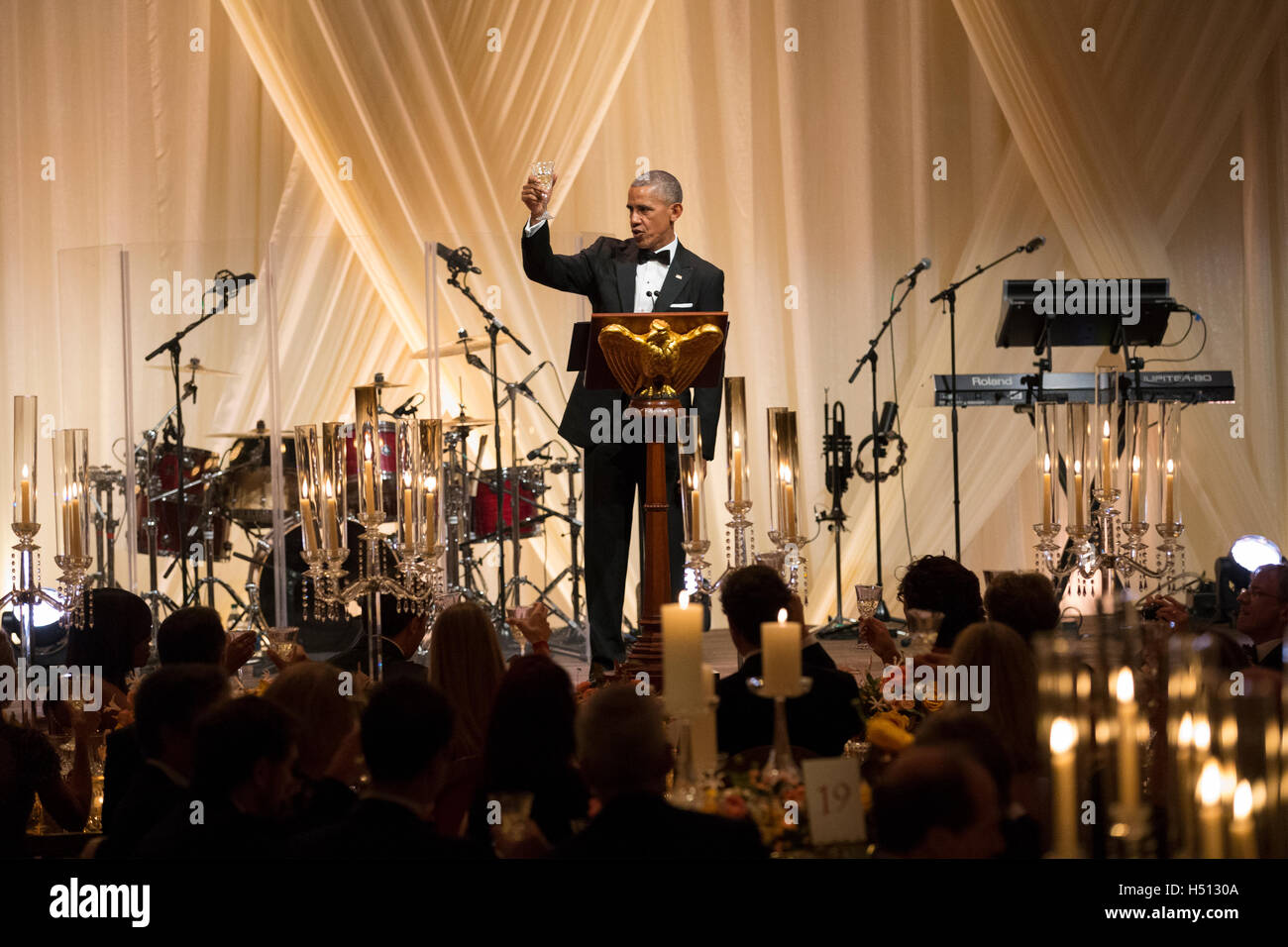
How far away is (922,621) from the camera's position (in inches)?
128

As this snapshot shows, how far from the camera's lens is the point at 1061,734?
213 cm

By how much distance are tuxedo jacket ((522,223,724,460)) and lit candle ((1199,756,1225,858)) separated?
246 centimetres

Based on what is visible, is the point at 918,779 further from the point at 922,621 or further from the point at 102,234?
the point at 102,234

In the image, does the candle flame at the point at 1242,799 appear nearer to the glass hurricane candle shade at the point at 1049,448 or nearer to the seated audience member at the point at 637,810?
the seated audience member at the point at 637,810

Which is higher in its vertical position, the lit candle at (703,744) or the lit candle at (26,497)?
the lit candle at (26,497)

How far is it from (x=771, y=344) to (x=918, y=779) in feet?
19.8

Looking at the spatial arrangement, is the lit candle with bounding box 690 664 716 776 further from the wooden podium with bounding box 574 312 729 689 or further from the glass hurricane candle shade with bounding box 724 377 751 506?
the glass hurricane candle shade with bounding box 724 377 751 506

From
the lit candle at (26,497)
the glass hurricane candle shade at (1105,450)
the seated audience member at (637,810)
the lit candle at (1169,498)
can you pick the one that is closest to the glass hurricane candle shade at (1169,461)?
the lit candle at (1169,498)

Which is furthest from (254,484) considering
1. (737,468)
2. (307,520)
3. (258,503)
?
(737,468)

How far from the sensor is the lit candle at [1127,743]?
85.4 inches

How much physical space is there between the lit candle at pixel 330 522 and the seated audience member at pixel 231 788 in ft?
5.84

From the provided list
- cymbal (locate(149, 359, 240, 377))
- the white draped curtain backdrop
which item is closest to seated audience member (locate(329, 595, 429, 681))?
cymbal (locate(149, 359, 240, 377))

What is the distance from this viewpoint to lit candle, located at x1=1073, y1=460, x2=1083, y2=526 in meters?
4.33

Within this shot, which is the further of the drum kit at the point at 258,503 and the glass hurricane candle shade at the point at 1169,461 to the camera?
the drum kit at the point at 258,503
